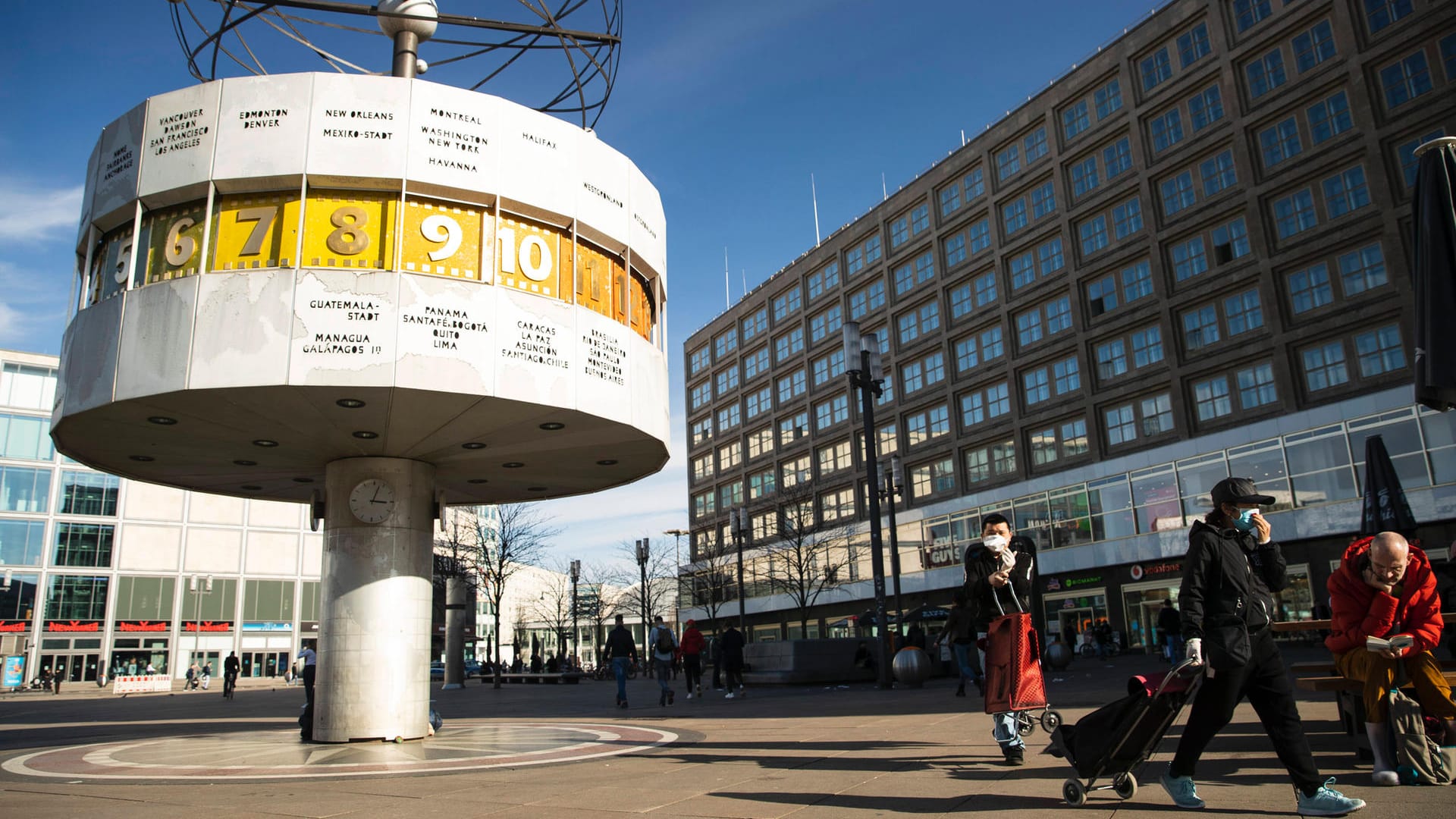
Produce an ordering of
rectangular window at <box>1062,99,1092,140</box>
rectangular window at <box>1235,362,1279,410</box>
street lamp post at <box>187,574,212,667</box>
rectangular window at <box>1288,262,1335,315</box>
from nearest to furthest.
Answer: rectangular window at <box>1288,262,1335,315</box> < rectangular window at <box>1235,362,1279,410</box> < rectangular window at <box>1062,99,1092,140</box> < street lamp post at <box>187,574,212,667</box>

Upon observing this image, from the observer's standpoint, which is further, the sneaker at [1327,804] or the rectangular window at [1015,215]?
the rectangular window at [1015,215]

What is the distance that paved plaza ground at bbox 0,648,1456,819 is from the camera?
572 centimetres

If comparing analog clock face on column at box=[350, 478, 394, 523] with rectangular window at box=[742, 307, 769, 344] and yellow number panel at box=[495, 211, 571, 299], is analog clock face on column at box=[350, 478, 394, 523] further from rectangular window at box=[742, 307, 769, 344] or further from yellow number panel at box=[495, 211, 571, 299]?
rectangular window at box=[742, 307, 769, 344]

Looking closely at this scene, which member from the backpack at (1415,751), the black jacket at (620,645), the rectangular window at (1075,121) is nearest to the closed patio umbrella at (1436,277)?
the backpack at (1415,751)

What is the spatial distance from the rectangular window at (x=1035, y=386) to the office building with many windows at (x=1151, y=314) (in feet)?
0.40

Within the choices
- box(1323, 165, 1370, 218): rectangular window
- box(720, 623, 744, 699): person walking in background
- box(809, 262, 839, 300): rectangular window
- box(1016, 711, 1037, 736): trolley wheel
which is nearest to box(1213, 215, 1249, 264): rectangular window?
box(1323, 165, 1370, 218): rectangular window

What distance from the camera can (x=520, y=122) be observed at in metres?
11.3

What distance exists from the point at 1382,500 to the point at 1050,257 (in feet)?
115

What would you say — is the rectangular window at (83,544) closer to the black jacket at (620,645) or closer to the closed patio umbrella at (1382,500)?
the black jacket at (620,645)

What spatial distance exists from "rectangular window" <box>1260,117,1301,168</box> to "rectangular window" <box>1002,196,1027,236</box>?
1224 cm

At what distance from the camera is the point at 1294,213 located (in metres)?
37.6

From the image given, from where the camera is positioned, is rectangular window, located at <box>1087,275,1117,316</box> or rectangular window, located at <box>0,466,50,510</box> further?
rectangular window, located at <box>0,466,50,510</box>

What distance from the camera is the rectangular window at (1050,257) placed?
1860 inches

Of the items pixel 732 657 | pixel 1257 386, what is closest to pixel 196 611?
pixel 732 657
